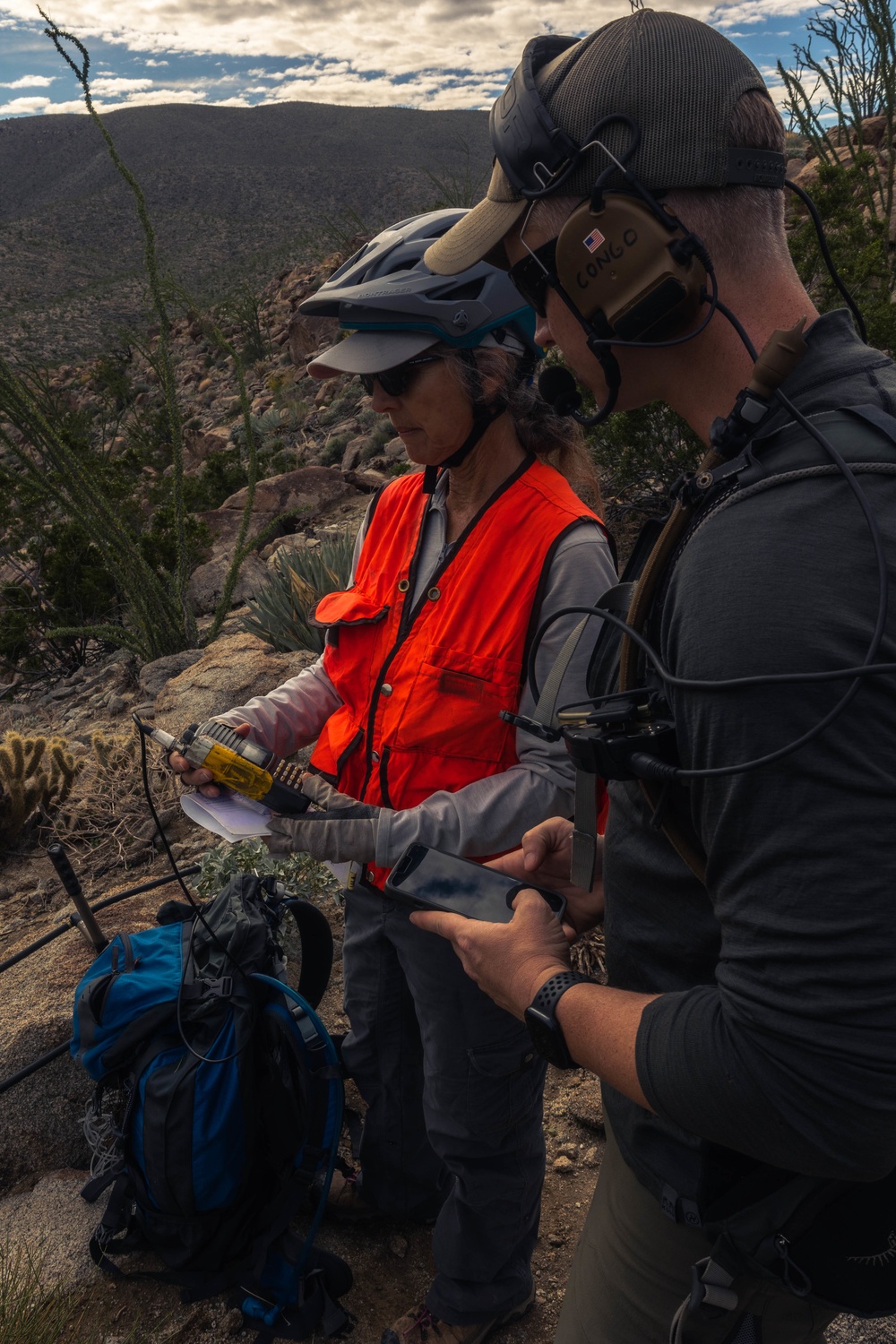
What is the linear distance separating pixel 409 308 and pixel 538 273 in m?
0.81

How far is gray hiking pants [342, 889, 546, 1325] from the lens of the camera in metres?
1.98

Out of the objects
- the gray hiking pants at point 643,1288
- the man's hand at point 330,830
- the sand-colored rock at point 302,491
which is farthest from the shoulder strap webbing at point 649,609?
the sand-colored rock at point 302,491

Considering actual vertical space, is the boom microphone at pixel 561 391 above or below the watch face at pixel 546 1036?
above

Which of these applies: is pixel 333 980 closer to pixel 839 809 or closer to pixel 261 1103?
pixel 261 1103

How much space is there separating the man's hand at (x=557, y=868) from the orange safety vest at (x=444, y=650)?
0.37 metres


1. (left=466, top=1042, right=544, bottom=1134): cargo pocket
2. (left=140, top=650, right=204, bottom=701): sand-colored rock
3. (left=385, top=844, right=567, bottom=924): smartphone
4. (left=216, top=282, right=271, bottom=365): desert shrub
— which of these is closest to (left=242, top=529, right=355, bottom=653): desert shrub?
(left=140, top=650, right=204, bottom=701): sand-colored rock

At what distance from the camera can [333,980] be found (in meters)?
3.36

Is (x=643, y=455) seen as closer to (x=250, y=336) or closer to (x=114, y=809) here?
(x=114, y=809)

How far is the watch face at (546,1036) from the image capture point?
101cm

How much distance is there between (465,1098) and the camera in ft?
6.50

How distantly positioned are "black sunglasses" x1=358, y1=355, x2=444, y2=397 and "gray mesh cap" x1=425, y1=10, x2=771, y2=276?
912 mm

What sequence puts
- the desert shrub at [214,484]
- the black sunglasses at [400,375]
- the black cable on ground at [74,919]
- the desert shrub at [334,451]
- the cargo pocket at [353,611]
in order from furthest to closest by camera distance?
the desert shrub at [334,451] → the desert shrub at [214,484] → the black cable on ground at [74,919] → the cargo pocket at [353,611] → the black sunglasses at [400,375]

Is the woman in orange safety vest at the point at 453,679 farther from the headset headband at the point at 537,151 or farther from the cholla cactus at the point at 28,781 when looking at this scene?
the cholla cactus at the point at 28,781

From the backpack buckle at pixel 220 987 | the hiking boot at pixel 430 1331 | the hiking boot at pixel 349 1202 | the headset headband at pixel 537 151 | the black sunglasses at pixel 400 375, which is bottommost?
the hiking boot at pixel 349 1202
